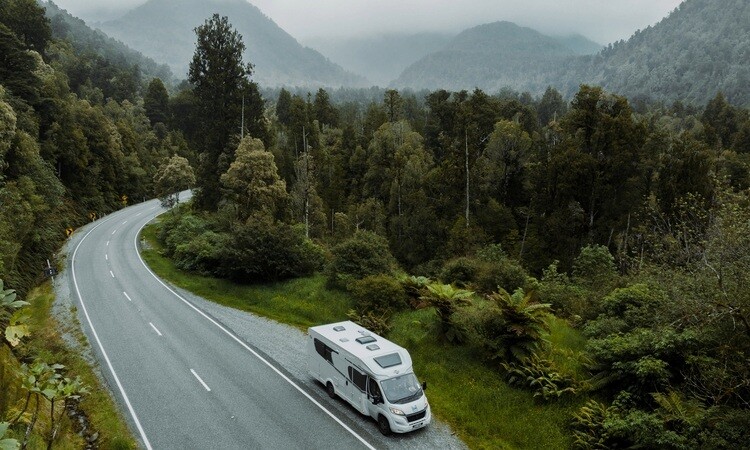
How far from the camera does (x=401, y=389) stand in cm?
1530

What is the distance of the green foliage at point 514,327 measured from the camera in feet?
60.2

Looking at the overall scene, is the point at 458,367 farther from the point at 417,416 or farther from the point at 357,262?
the point at 357,262

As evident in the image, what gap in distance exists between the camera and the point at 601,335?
62.6 feet

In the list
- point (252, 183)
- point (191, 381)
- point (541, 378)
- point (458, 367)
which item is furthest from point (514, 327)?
point (252, 183)

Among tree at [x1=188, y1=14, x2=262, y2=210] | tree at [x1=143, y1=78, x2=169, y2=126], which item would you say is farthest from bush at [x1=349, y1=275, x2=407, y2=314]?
tree at [x1=143, y1=78, x2=169, y2=126]

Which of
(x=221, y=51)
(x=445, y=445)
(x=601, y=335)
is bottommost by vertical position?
(x=445, y=445)

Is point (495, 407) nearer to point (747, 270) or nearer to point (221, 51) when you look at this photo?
point (747, 270)

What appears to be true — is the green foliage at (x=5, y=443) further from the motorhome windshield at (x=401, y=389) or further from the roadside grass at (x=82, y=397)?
the motorhome windshield at (x=401, y=389)

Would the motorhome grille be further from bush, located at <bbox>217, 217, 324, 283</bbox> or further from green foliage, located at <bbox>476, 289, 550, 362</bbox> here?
bush, located at <bbox>217, 217, 324, 283</bbox>

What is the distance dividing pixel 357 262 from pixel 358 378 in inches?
513

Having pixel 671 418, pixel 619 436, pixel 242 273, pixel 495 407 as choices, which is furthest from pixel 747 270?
pixel 242 273

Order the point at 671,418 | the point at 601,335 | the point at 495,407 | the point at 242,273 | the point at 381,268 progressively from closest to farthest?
the point at 671,418 → the point at 495,407 → the point at 601,335 → the point at 381,268 → the point at 242,273

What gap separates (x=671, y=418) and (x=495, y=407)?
5768 mm

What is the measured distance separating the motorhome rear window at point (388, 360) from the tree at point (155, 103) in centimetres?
9850
